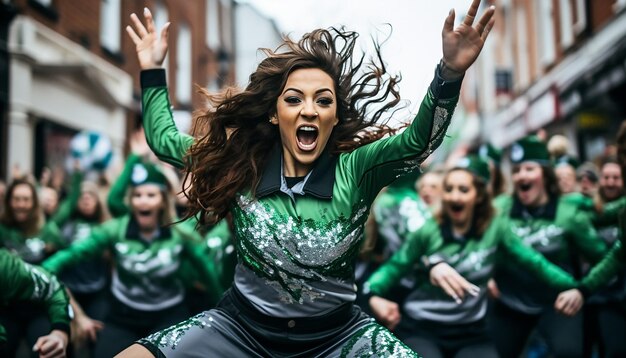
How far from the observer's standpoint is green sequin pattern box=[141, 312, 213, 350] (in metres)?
3.00

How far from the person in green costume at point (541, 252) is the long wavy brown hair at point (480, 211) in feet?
0.47

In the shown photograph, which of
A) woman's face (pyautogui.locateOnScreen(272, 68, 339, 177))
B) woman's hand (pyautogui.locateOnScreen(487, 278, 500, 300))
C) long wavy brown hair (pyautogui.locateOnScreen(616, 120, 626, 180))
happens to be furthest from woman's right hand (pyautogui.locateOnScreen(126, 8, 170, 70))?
woman's hand (pyautogui.locateOnScreen(487, 278, 500, 300))

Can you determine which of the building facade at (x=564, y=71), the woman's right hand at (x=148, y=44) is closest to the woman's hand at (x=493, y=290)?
the woman's right hand at (x=148, y=44)

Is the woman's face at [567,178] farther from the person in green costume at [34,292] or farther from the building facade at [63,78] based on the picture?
the person in green costume at [34,292]

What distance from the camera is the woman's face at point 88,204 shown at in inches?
338

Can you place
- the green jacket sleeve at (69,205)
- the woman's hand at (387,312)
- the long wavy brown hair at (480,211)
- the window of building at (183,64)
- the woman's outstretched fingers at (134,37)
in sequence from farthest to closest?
the window of building at (183,64) → the green jacket sleeve at (69,205) → the long wavy brown hair at (480,211) → the woman's hand at (387,312) → the woman's outstretched fingers at (134,37)

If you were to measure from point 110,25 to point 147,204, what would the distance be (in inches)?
582

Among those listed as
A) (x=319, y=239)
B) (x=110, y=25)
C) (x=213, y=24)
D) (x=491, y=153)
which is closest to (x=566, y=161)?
(x=491, y=153)

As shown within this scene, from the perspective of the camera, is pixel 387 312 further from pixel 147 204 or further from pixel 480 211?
pixel 147 204

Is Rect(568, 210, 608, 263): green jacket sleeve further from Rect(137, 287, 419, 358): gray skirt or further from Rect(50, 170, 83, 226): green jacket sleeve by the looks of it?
Rect(50, 170, 83, 226): green jacket sleeve

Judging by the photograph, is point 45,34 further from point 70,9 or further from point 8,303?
point 8,303

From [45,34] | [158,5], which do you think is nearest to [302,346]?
[45,34]

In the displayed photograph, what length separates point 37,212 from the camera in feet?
24.2

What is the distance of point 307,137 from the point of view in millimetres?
3355
